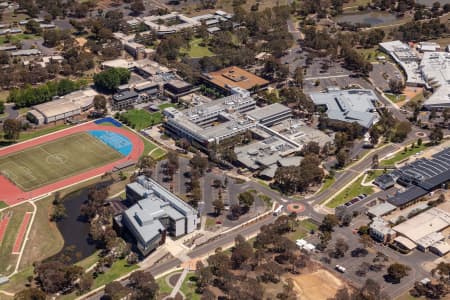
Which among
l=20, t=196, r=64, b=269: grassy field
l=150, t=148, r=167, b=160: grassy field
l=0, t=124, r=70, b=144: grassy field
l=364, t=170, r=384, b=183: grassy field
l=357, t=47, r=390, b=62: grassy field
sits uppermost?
l=357, t=47, r=390, b=62: grassy field

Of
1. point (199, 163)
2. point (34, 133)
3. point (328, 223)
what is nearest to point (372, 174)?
point (328, 223)

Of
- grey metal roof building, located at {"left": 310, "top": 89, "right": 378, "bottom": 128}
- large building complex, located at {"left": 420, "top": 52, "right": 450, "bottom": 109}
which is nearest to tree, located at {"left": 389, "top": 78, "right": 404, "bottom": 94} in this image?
grey metal roof building, located at {"left": 310, "top": 89, "right": 378, "bottom": 128}

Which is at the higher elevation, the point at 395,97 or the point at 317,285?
the point at 395,97

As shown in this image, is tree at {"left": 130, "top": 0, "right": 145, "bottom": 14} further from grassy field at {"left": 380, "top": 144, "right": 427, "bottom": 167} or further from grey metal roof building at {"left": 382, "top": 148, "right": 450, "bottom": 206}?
grey metal roof building at {"left": 382, "top": 148, "right": 450, "bottom": 206}

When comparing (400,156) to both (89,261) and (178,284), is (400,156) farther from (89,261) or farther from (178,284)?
(89,261)

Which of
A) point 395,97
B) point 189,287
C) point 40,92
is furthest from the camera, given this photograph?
point 395,97

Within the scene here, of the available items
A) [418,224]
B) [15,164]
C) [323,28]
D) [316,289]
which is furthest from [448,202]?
[323,28]

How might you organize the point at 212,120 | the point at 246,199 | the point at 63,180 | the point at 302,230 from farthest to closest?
the point at 212,120, the point at 63,180, the point at 246,199, the point at 302,230

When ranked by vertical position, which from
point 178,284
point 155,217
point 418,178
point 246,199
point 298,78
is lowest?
point 178,284
